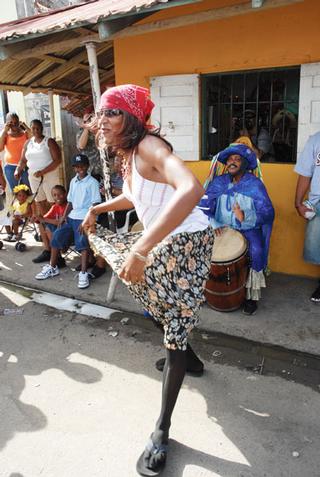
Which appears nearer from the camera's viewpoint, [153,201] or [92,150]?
[153,201]

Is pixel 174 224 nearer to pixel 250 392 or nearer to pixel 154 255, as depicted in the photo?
pixel 154 255

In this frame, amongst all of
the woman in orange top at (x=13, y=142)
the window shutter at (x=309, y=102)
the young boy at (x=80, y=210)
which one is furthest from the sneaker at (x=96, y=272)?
the window shutter at (x=309, y=102)

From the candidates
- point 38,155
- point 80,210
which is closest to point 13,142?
point 38,155

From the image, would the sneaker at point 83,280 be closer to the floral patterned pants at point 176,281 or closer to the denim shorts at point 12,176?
the floral patterned pants at point 176,281

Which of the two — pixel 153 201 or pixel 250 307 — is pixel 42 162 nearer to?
pixel 250 307

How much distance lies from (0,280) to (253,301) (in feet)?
Answer: 10.3

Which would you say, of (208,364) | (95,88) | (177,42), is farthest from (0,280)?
(177,42)

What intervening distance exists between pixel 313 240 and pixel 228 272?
1.00 metres

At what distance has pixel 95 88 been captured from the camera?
4.01m

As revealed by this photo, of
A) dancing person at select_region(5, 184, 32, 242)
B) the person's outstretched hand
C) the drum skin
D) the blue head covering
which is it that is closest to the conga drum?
the drum skin

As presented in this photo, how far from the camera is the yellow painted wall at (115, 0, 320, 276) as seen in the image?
4211mm

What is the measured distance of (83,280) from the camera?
15.8 ft

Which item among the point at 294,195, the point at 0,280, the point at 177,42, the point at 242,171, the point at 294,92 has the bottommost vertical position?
the point at 0,280

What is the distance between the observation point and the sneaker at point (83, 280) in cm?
476
